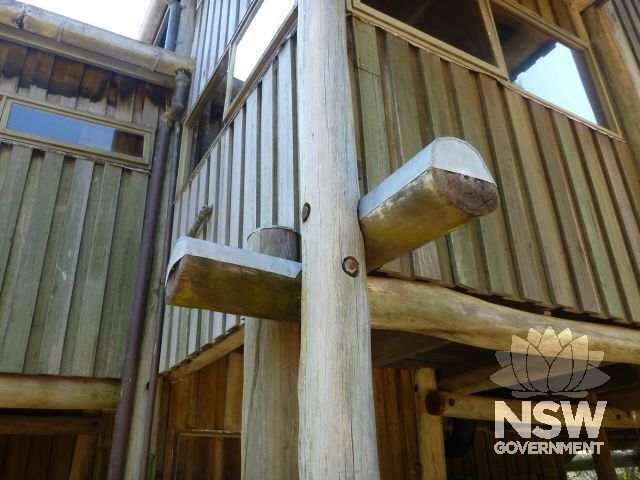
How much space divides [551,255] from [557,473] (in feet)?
15.9

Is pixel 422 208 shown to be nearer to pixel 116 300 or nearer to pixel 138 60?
pixel 116 300

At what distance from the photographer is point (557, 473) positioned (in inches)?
271

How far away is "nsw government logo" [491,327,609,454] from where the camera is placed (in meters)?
3.12

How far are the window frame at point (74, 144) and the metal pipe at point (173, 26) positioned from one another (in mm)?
1282

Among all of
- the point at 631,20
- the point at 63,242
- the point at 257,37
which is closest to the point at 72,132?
the point at 63,242

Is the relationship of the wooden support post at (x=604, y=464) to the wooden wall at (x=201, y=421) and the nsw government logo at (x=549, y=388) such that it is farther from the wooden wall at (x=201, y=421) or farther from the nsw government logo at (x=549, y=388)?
the wooden wall at (x=201, y=421)

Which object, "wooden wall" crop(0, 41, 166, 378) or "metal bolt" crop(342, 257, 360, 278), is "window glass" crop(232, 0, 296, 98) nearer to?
"wooden wall" crop(0, 41, 166, 378)

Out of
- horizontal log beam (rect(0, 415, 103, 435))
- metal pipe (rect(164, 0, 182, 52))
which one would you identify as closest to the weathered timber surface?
horizontal log beam (rect(0, 415, 103, 435))

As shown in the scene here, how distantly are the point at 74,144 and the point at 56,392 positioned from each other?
2380 millimetres

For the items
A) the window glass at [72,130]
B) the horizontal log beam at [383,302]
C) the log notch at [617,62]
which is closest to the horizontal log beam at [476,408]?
the horizontal log beam at [383,302]

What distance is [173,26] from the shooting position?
22.0ft

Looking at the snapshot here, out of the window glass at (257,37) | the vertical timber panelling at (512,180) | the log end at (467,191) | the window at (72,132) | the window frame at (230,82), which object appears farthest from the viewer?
the window at (72,132)

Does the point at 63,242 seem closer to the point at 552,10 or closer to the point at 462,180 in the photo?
the point at 462,180

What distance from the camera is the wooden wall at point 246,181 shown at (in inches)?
122
